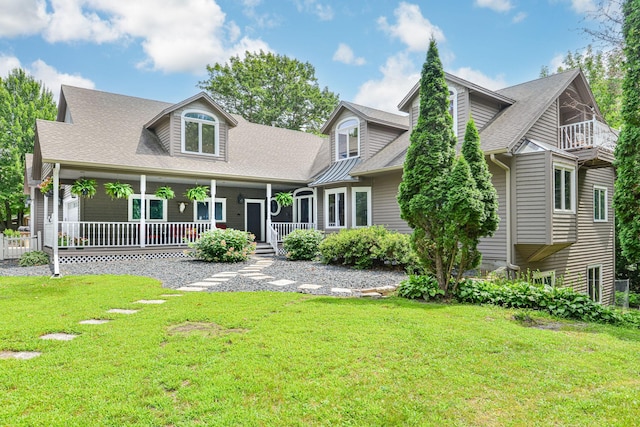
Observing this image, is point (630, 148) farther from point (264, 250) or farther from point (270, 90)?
point (270, 90)

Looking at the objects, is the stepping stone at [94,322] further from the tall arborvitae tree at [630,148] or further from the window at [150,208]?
the window at [150,208]

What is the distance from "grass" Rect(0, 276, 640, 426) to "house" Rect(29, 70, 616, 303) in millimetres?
6091

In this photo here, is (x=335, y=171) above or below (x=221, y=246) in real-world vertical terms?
above

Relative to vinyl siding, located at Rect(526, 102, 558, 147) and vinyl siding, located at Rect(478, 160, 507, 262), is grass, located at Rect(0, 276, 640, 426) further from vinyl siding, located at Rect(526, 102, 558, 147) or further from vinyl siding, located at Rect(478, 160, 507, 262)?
vinyl siding, located at Rect(526, 102, 558, 147)

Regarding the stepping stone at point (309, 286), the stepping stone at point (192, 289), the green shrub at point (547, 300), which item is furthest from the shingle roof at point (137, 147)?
the green shrub at point (547, 300)

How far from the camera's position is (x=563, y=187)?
10359 millimetres

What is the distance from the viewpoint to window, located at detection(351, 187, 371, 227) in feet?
47.3

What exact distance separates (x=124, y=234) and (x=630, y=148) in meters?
14.4

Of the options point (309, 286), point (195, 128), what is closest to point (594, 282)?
point (309, 286)

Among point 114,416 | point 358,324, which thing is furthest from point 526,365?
point 114,416

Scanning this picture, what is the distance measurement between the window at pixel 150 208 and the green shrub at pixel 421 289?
11064 mm

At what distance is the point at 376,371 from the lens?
325 cm

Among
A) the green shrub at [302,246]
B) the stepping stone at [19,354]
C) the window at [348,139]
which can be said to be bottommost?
the stepping stone at [19,354]

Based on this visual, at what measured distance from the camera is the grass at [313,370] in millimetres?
2584
